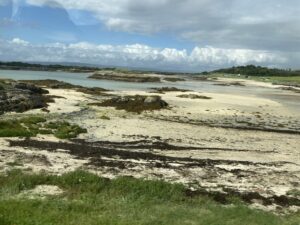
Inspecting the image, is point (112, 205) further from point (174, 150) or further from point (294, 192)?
point (174, 150)

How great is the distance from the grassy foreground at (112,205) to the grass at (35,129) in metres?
8.94

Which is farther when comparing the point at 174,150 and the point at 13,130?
the point at 13,130

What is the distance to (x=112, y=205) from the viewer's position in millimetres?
13172

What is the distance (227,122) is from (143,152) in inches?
633

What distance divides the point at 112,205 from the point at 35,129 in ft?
49.4

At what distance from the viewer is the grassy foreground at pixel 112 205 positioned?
459 inches

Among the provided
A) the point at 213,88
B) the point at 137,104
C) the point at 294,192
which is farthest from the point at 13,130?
the point at 213,88

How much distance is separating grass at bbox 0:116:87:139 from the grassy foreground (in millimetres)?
8943

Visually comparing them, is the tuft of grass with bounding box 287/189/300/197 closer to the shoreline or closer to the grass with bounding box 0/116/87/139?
the shoreline

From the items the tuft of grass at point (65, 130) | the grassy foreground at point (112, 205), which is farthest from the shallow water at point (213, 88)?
the grassy foreground at point (112, 205)

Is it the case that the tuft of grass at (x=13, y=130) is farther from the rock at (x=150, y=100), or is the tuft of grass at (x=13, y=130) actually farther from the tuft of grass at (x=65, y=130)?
the rock at (x=150, y=100)

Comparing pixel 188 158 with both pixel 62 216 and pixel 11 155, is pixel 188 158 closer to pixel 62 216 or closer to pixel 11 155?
pixel 11 155

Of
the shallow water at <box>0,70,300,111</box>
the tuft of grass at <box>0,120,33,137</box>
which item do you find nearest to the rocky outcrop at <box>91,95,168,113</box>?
the tuft of grass at <box>0,120,33,137</box>

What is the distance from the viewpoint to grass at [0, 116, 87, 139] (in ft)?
81.3
